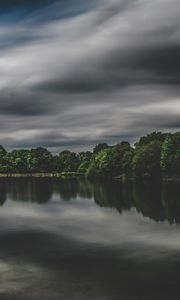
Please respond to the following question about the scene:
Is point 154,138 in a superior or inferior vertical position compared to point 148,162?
superior

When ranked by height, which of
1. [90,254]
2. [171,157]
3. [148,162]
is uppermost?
[171,157]

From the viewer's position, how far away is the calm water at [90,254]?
2281cm

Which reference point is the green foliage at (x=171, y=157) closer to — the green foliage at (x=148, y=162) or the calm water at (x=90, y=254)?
the green foliage at (x=148, y=162)

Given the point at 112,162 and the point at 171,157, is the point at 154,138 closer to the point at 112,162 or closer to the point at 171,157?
the point at 112,162

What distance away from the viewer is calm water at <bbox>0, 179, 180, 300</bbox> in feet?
74.8

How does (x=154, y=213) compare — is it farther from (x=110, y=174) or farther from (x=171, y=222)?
(x=110, y=174)

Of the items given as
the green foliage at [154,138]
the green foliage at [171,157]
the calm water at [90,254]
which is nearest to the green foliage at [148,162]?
the green foliage at [171,157]

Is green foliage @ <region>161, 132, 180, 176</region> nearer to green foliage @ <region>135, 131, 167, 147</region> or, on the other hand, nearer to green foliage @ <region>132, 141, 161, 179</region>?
green foliage @ <region>132, 141, 161, 179</region>

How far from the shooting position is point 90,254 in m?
30.8

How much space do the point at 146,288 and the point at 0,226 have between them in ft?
80.2

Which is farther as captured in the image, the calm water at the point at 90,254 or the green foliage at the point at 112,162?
the green foliage at the point at 112,162

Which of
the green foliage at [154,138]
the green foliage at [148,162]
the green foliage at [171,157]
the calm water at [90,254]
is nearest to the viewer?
the calm water at [90,254]

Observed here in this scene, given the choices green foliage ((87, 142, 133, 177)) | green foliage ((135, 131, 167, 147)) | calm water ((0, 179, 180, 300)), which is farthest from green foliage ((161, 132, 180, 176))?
calm water ((0, 179, 180, 300))

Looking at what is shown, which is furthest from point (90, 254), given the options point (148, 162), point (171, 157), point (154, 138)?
point (154, 138)
